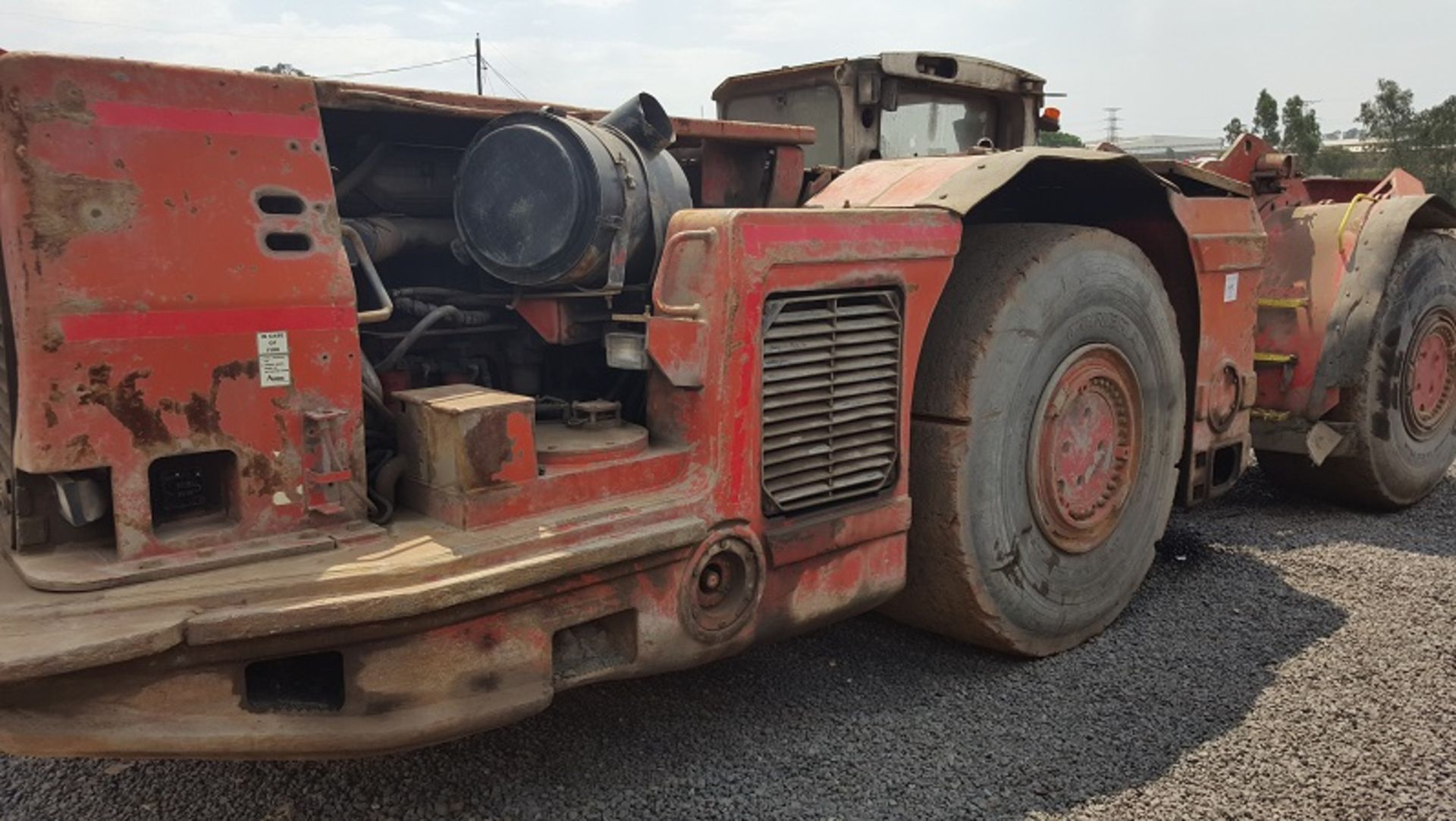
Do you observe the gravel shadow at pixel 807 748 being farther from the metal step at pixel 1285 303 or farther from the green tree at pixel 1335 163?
the green tree at pixel 1335 163

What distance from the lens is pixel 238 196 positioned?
7.08 feet

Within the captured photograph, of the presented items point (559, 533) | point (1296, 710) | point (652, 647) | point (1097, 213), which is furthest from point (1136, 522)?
point (559, 533)

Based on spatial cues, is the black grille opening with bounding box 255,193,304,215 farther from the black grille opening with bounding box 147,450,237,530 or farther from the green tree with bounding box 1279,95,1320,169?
the green tree with bounding box 1279,95,1320,169

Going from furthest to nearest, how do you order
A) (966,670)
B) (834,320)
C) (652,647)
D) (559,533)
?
(966,670), (834,320), (652,647), (559,533)

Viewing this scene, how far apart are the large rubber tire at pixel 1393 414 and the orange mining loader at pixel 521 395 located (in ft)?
3.93

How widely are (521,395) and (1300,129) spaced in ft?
112

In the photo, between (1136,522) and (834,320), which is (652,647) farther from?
(1136,522)

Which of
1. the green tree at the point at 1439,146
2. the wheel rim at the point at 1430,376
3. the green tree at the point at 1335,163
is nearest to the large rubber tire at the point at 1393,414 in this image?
the wheel rim at the point at 1430,376

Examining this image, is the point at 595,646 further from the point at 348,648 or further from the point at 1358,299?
the point at 1358,299

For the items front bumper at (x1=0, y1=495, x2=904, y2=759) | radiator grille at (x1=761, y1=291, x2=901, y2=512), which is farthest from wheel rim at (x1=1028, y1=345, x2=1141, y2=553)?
front bumper at (x1=0, y1=495, x2=904, y2=759)

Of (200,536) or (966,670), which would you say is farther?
(966,670)

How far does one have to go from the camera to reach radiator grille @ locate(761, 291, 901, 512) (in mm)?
2709

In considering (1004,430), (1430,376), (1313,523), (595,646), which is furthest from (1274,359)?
(595,646)

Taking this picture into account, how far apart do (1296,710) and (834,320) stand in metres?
1.67
